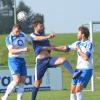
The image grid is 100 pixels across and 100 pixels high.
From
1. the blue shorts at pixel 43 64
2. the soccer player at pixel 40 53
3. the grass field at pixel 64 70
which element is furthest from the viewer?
the grass field at pixel 64 70

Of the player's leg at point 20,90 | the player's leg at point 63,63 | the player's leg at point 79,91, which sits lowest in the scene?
the player's leg at point 20,90

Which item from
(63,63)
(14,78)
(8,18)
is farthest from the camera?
(8,18)

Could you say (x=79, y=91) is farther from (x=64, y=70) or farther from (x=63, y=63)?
(x=64, y=70)

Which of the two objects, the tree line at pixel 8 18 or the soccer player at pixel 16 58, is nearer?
the soccer player at pixel 16 58

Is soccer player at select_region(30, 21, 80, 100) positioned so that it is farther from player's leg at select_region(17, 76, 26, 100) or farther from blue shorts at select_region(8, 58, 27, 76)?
blue shorts at select_region(8, 58, 27, 76)

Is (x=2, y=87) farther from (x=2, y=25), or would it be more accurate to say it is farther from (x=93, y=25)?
(x=2, y=25)

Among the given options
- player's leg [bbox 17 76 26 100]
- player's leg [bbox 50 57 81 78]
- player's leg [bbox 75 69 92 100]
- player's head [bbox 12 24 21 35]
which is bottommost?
player's leg [bbox 17 76 26 100]

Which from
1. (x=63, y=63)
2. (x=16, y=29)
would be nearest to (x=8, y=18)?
(x=16, y=29)

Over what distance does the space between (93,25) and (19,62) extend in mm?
9249

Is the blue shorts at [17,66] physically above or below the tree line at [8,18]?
above

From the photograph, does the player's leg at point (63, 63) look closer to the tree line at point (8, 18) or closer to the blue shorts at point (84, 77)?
the blue shorts at point (84, 77)

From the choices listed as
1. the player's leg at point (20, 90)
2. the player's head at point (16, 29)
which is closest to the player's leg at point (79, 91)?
the player's leg at point (20, 90)

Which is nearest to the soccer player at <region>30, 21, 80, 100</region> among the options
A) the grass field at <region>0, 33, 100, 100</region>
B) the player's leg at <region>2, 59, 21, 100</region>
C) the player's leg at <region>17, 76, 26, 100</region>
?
the player's leg at <region>17, 76, 26, 100</region>

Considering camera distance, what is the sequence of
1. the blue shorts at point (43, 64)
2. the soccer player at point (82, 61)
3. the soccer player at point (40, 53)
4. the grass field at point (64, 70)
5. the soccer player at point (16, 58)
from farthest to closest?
1. the grass field at point (64, 70)
2. the soccer player at point (16, 58)
3. the blue shorts at point (43, 64)
4. the soccer player at point (40, 53)
5. the soccer player at point (82, 61)
